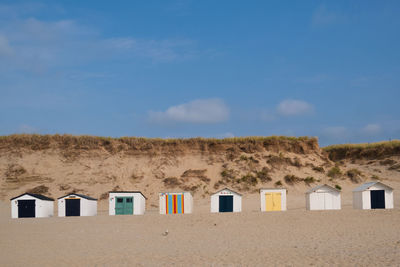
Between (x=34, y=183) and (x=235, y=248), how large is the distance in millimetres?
35357

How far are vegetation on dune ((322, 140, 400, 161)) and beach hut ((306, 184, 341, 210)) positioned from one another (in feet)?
99.2

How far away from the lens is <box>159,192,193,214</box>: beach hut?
118 ft

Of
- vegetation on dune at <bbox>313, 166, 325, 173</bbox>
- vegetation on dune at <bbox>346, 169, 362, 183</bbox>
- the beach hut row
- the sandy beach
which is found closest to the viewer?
the sandy beach

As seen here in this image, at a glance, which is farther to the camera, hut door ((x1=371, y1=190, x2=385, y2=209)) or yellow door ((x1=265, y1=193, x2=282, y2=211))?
yellow door ((x1=265, y1=193, x2=282, y2=211))

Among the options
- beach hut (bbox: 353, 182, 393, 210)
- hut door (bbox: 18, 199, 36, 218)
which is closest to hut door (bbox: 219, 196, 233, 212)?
beach hut (bbox: 353, 182, 393, 210)

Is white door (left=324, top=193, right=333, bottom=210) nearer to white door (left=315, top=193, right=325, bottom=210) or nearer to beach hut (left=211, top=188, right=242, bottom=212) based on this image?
white door (left=315, top=193, right=325, bottom=210)

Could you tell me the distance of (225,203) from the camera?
36000 mm

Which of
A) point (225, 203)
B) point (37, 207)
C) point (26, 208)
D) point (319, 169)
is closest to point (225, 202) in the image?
point (225, 203)

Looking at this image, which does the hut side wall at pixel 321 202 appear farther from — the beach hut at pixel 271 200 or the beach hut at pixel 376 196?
the beach hut at pixel 271 200

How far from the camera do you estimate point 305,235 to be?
25078 mm

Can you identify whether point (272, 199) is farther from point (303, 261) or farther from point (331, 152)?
point (331, 152)

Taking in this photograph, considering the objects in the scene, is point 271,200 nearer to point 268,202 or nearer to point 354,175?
point 268,202

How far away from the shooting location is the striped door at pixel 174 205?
3591 centimetres

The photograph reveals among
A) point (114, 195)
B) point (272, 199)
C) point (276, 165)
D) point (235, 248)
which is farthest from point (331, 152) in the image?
point (235, 248)
